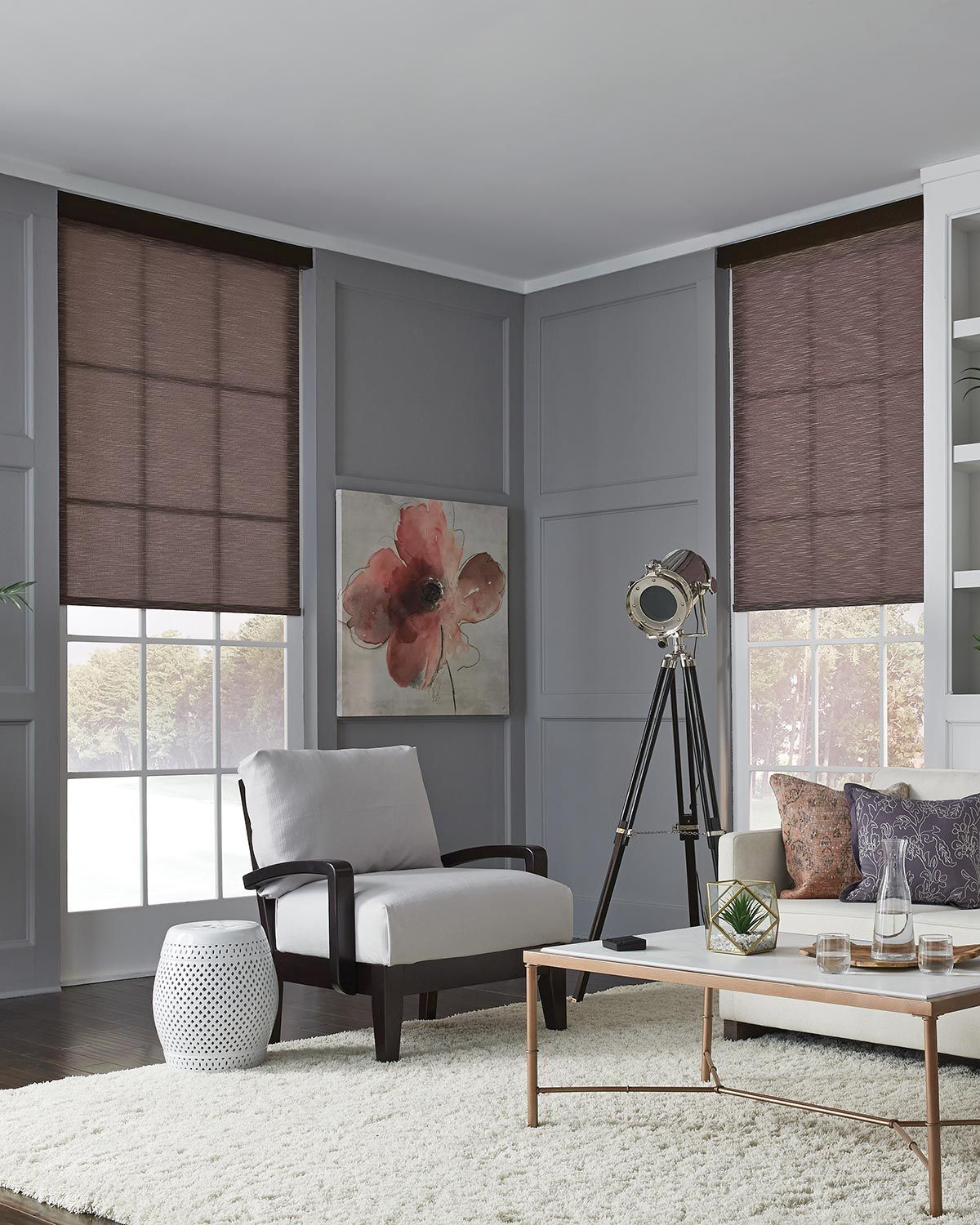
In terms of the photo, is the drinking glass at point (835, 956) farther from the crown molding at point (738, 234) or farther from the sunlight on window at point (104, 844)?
the crown molding at point (738, 234)

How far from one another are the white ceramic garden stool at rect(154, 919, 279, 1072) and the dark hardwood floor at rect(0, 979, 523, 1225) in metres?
0.29

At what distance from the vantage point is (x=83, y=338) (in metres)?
5.53

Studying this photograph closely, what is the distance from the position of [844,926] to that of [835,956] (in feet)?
3.58

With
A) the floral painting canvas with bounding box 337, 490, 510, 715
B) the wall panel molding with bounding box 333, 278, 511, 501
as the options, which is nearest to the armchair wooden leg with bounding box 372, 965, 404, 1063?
the floral painting canvas with bounding box 337, 490, 510, 715

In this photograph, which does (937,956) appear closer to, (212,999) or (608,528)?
(212,999)

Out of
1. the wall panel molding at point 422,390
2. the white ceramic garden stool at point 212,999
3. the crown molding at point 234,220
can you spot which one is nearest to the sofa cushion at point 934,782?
the white ceramic garden stool at point 212,999

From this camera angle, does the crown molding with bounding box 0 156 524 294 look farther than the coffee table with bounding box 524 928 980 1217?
Yes

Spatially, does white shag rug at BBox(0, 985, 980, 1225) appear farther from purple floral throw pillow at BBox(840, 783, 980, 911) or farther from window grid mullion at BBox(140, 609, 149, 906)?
window grid mullion at BBox(140, 609, 149, 906)

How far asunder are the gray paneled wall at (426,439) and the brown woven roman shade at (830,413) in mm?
1187

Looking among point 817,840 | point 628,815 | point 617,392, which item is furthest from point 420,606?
point 817,840

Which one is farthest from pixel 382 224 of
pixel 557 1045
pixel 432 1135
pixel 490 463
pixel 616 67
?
pixel 432 1135

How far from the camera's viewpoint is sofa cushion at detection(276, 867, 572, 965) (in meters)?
4.01

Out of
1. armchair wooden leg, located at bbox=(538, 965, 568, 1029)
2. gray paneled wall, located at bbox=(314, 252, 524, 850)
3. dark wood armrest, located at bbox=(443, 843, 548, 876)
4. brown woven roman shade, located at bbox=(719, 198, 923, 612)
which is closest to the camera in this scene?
armchair wooden leg, located at bbox=(538, 965, 568, 1029)

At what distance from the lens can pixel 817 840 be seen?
14.6 ft
